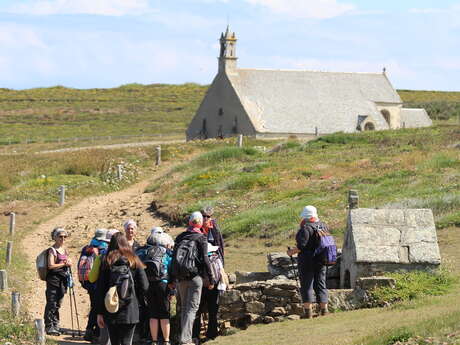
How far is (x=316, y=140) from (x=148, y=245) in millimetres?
31254

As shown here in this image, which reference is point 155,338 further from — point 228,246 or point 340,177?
point 340,177

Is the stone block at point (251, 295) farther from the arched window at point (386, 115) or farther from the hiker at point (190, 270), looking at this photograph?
the arched window at point (386, 115)

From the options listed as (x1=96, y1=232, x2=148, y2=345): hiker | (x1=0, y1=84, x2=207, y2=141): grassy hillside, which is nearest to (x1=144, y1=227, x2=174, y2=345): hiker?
(x1=96, y1=232, x2=148, y2=345): hiker

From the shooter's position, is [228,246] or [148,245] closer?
[148,245]

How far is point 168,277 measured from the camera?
13.5 metres

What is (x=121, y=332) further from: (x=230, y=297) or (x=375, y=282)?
(x=375, y=282)

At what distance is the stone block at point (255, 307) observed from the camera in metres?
14.8

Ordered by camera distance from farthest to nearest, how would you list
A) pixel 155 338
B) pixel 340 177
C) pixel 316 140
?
pixel 316 140 → pixel 340 177 → pixel 155 338

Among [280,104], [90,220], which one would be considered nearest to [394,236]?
[90,220]

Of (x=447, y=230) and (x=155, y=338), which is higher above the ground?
(x=447, y=230)

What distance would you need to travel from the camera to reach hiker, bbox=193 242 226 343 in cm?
1406

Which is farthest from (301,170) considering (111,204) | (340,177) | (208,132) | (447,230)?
(208,132)

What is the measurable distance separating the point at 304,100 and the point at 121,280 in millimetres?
51690

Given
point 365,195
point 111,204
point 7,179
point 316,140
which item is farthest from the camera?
point 316,140
